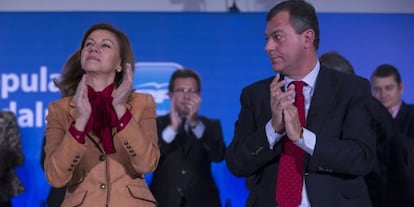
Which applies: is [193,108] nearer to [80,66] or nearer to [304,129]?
[80,66]

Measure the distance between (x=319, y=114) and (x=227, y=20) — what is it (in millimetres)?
3135

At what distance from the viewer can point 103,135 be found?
3.46m

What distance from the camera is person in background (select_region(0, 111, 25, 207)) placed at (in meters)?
5.59

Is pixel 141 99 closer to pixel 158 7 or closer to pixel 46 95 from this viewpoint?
pixel 46 95

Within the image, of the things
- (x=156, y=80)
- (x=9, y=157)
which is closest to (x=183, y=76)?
(x=156, y=80)

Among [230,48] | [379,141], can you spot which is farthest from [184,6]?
[379,141]

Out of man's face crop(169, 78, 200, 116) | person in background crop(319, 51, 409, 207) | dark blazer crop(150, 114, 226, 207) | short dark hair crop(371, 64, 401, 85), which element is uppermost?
short dark hair crop(371, 64, 401, 85)

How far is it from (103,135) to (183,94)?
225 centimetres

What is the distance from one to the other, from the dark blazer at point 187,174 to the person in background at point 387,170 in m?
1.59

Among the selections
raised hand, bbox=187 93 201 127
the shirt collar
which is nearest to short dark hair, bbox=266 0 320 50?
the shirt collar

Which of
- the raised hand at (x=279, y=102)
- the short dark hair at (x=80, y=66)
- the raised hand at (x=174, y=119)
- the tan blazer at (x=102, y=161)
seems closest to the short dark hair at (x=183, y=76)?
the raised hand at (x=174, y=119)

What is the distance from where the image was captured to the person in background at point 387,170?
4246mm

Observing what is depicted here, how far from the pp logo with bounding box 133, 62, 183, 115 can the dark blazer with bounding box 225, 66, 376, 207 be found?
2836 mm

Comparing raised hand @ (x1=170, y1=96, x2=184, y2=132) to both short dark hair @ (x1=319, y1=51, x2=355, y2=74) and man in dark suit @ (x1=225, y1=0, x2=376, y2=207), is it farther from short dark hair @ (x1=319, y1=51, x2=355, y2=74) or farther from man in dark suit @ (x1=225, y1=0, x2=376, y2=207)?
man in dark suit @ (x1=225, y1=0, x2=376, y2=207)
